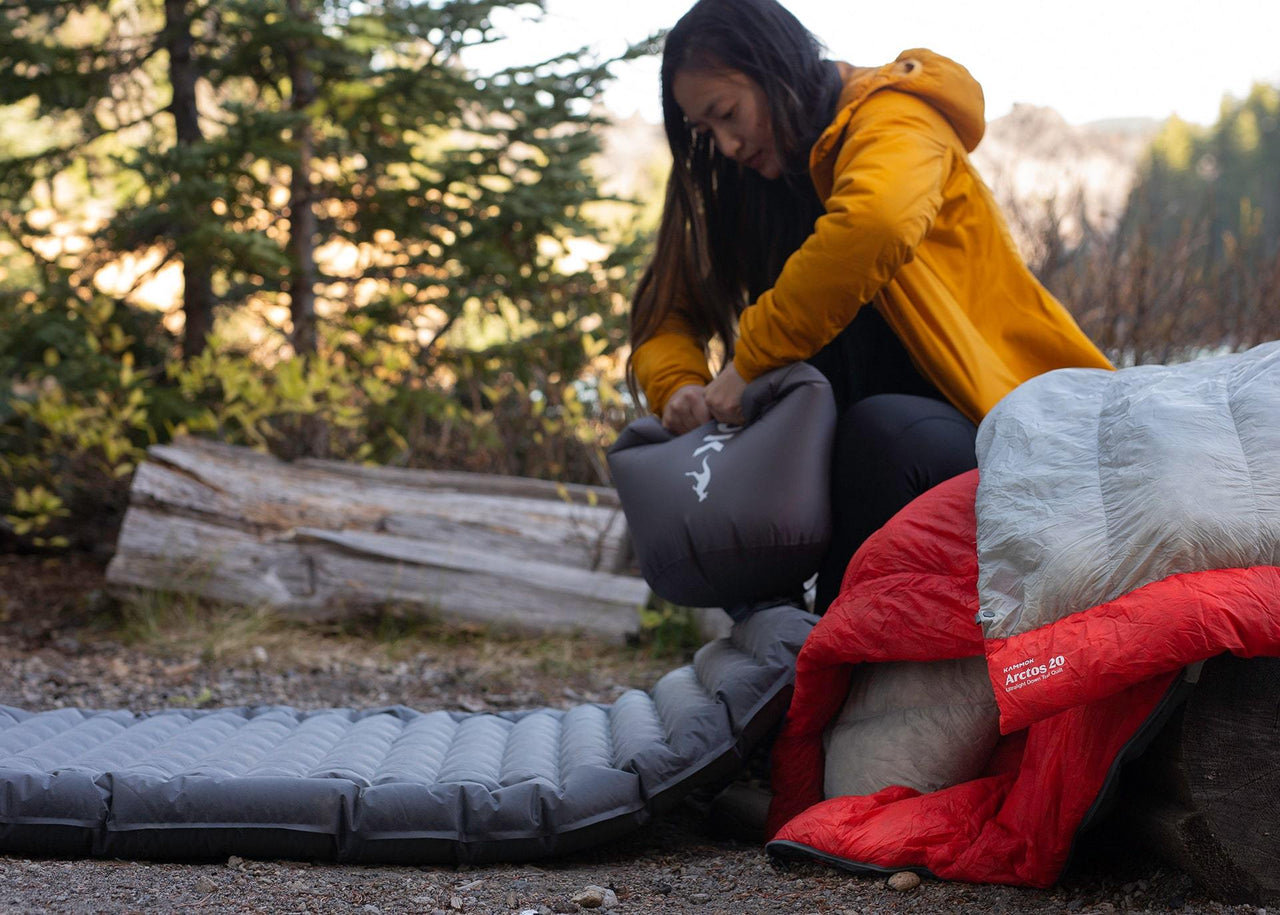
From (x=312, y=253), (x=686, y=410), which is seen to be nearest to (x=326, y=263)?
(x=312, y=253)

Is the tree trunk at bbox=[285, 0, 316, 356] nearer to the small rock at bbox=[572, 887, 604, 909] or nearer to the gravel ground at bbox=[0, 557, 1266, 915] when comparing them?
the gravel ground at bbox=[0, 557, 1266, 915]

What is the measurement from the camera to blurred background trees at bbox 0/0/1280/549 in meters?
4.41

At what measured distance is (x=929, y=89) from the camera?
2.01 meters

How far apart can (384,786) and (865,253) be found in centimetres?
120

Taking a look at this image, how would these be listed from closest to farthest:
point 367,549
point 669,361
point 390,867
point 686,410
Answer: point 390,867, point 686,410, point 669,361, point 367,549

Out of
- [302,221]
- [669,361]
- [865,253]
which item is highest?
[302,221]

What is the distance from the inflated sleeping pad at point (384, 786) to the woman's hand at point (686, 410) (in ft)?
1.42

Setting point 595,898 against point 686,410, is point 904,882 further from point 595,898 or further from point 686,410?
point 686,410

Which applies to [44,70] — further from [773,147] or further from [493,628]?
[773,147]

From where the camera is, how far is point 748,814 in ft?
6.42

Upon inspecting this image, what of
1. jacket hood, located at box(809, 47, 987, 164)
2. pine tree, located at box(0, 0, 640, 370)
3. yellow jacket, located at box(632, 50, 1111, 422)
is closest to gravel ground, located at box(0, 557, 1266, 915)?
yellow jacket, located at box(632, 50, 1111, 422)

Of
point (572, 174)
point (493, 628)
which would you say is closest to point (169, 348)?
point (572, 174)

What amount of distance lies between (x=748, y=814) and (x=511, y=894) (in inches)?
21.1

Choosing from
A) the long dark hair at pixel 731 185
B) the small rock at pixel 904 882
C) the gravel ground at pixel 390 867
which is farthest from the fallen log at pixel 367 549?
the small rock at pixel 904 882
